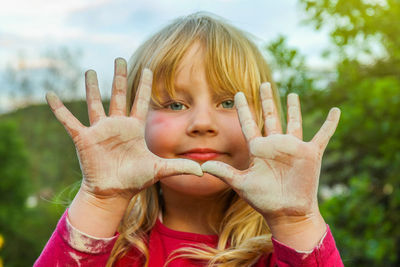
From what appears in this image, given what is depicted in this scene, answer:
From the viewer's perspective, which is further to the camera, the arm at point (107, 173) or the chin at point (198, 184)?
the chin at point (198, 184)

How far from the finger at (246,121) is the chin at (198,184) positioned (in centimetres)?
25

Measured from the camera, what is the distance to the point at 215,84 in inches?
59.1

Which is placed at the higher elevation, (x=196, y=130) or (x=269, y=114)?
(x=269, y=114)

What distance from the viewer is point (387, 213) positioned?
12.4 ft

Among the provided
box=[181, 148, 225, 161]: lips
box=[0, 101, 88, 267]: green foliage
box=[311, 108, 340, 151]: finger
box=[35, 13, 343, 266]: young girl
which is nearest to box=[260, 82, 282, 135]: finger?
box=[35, 13, 343, 266]: young girl

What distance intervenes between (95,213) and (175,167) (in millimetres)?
264

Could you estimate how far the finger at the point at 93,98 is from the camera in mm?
1307

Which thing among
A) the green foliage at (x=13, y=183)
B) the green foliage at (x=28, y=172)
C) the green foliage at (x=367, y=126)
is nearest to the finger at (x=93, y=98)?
the green foliage at (x=367, y=126)

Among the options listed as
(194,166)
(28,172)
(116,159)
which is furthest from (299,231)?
(28,172)

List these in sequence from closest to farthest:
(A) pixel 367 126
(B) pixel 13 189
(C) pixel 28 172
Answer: (A) pixel 367 126, (B) pixel 13 189, (C) pixel 28 172

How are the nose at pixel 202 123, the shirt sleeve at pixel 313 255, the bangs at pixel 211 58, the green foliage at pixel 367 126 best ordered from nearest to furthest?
the shirt sleeve at pixel 313 255 < the nose at pixel 202 123 < the bangs at pixel 211 58 < the green foliage at pixel 367 126

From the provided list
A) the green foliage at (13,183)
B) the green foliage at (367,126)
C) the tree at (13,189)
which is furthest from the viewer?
the green foliage at (13,183)

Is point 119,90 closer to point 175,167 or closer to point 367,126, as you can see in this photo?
point 175,167

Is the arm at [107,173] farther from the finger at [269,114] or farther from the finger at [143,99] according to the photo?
the finger at [269,114]
